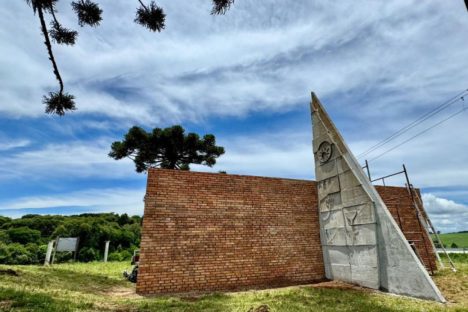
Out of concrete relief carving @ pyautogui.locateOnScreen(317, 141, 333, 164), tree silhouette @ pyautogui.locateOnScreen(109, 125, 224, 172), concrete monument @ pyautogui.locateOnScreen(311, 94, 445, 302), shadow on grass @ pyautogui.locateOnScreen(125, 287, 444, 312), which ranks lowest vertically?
shadow on grass @ pyautogui.locateOnScreen(125, 287, 444, 312)

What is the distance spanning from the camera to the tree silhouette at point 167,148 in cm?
2030

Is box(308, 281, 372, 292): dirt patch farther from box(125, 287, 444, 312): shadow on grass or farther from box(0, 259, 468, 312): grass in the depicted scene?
box(125, 287, 444, 312): shadow on grass

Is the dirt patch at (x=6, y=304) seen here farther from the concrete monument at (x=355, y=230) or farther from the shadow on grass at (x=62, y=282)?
the concrete monument at (x=355, y=230)

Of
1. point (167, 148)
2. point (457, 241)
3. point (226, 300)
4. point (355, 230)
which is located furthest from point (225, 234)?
point (457, 241)

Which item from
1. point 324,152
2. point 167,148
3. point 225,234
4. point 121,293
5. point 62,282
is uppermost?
point 167,148

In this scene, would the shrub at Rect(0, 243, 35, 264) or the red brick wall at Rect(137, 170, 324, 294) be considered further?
the shrub at Rect(0, 243, 35, 264)

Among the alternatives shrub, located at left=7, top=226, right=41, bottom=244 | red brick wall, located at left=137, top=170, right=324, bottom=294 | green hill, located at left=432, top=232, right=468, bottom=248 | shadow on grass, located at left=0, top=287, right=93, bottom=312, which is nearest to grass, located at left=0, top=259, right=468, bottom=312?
shadow on grass, located at left=0, top=287, right=93, bottom=312

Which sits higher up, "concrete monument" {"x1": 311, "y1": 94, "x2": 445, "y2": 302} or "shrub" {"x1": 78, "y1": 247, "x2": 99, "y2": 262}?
"concrete monument" {"x1": 311, "y1": 94, "x2": 445, "y2": 302}

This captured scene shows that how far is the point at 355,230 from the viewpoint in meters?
7.56

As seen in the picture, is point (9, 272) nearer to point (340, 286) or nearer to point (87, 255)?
point (340, 286)

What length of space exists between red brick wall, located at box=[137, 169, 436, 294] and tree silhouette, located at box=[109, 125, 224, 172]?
13176mm

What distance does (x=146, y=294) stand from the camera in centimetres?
645

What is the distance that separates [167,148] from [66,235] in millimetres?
11684

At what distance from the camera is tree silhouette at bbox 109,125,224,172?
2030 cm
